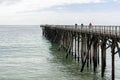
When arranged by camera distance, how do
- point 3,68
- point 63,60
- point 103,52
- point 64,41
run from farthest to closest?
point 64,41
point 63,60
point 3,68
point 103,52

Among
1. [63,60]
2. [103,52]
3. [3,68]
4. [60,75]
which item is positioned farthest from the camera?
[63,60]

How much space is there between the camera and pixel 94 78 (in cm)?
2683

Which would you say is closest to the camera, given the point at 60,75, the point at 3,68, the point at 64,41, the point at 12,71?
the point at 60,75

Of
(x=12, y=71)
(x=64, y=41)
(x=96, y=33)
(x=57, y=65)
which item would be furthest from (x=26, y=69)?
(x=64, y=41)

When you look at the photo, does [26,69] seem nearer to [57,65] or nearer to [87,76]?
[57,65]

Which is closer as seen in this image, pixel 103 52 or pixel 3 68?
pixel 103 52

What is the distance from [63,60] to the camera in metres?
38.1

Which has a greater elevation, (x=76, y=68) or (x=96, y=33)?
(x=96, y=33)

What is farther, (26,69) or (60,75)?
(26,69)

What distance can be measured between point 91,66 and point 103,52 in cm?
571

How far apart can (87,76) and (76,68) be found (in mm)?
4473

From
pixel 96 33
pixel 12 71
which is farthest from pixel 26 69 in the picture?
pixel 96 33

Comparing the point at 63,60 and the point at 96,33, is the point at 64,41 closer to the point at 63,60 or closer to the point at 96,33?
the point at 63,60

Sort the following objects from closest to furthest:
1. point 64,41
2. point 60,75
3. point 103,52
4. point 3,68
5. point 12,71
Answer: point 103,52 → point 60,75 → point 12,71 → point 3,68 → point 64,41
